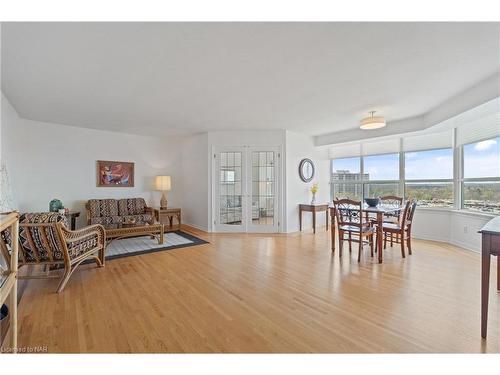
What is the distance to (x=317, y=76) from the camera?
255cm

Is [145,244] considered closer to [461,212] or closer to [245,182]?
[245,182]

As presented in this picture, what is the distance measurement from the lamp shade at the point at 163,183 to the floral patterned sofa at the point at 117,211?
0.50 meters

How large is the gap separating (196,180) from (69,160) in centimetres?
271

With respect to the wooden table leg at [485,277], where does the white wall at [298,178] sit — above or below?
above

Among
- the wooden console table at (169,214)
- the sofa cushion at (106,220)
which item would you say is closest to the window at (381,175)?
the wooden console table at (169,214)

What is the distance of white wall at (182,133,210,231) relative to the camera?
5.41 m

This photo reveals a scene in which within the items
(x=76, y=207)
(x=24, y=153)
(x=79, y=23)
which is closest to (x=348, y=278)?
(x=79, y=23)

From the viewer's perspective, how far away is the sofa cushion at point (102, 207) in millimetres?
4797

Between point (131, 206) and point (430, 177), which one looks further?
point (131, 206)

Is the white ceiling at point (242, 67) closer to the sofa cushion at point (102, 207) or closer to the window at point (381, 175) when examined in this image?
the window at point (381, 175)

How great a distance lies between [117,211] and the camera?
5.09 m

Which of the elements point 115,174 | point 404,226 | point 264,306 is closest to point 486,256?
point 264,306
